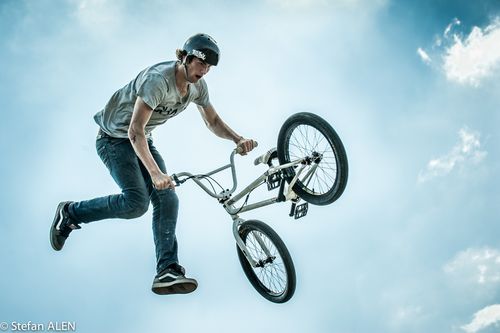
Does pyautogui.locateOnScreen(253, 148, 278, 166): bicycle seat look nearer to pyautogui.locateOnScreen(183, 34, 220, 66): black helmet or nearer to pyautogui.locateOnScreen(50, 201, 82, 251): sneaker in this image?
pyautogui.locateOnScreen(183, 34, 220, 66): black helmet

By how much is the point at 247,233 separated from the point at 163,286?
1.35 metres

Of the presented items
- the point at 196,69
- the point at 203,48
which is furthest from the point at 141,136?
the point at 203,48

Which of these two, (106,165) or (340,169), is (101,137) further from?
(340,169)

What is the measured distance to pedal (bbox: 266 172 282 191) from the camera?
5902mm

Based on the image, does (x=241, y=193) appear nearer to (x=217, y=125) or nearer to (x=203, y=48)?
(x=217, y=125)

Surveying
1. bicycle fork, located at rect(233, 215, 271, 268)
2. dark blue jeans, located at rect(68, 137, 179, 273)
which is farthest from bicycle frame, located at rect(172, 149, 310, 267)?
dark blue jeans, located at rect(68, 137, 179, 273)

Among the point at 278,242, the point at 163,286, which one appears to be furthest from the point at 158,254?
the point at 278,242

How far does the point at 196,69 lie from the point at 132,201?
1461mm

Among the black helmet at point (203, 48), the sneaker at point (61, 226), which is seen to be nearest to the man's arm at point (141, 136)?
the black helmet at point (203, 48)

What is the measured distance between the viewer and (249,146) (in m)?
6.35

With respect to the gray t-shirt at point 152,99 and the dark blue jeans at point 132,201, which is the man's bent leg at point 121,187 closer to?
the dark blue jeans at point 132,201

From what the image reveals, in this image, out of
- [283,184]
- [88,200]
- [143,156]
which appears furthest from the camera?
[88,200]

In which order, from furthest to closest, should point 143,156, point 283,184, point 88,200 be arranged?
point 88,200
point 283,184
point 143,156

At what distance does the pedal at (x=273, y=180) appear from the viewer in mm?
5902
